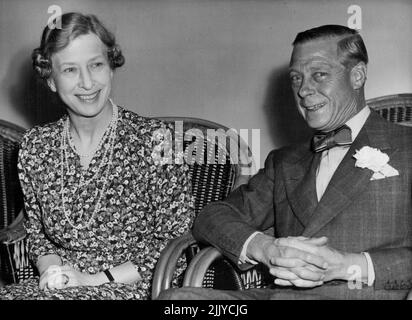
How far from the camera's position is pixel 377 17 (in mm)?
3252

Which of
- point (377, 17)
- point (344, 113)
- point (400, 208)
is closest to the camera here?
point (400, 208)

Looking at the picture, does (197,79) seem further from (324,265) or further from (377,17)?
(324,265)

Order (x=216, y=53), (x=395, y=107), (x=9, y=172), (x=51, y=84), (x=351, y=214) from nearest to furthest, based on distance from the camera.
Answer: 1. (x=351, y=214)
2. (x=51, y=84)
3. (x=395, y=107)
4. (x=9, y=172)
5. (x=216, y=53)

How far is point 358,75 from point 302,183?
408 mm

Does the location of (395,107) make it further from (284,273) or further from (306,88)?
(284,273)

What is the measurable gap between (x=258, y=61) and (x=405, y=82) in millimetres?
720

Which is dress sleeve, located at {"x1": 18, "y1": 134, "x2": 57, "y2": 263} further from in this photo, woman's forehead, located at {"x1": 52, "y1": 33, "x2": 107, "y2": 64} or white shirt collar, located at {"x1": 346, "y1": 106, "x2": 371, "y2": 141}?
white shirt collar, located at {"x1": 346, "y1": 106, "x2": 371, "y2": 141}

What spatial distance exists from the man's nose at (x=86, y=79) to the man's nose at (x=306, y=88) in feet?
2.40

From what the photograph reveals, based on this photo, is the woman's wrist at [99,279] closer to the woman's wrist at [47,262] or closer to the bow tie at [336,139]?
the woman's wrist at [47,262]

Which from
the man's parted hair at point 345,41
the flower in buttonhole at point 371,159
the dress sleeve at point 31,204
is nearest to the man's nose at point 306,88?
the man's parted hair at point 345,41

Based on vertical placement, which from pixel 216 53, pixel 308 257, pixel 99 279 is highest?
pixel 216 53

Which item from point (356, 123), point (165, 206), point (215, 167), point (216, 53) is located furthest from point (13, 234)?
point (216, 53)

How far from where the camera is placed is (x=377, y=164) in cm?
211

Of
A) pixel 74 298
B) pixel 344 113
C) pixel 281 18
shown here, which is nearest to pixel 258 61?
pixel 281 18
